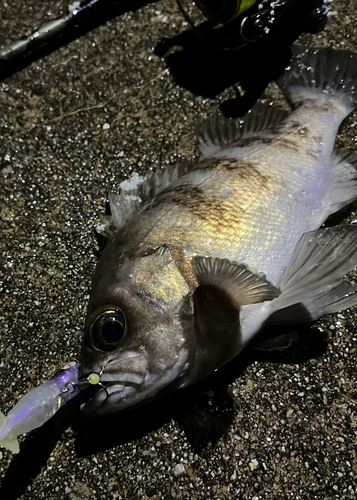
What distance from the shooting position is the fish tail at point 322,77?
93.2 inches

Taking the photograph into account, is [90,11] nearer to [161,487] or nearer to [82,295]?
[82,295]

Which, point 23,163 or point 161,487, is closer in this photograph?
point 161,487

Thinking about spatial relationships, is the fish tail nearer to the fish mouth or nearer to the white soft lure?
the fish mouth

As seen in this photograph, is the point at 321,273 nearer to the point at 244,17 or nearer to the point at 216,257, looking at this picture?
the point at 216,257

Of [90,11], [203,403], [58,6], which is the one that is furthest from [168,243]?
[58,6]

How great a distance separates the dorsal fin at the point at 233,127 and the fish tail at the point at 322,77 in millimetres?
187

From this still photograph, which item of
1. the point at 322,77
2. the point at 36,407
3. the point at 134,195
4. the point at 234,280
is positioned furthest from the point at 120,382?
the point at 322,77

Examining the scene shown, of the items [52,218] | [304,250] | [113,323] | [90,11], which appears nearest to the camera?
[113,323]

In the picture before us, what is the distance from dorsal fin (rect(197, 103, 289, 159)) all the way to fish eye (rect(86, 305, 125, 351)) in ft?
3.41

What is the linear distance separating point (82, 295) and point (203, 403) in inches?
31.9

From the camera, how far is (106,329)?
5.31 feet

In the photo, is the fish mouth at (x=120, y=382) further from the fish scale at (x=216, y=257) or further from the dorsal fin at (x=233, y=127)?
the dorsal fin at (x=233, y=127)

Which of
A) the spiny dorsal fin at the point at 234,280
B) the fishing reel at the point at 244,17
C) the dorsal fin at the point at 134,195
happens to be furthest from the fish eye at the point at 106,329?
the fishing reel at the point at 244,17

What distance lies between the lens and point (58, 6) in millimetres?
2941
